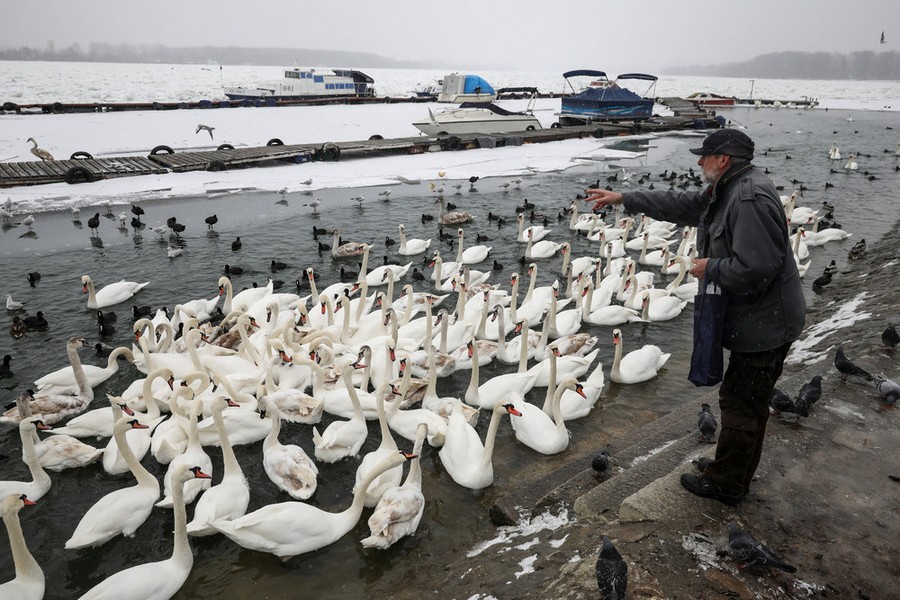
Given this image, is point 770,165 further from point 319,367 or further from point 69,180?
point 69,180

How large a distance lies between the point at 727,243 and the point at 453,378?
5115 mm

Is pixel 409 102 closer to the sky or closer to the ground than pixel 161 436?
closer to the sky

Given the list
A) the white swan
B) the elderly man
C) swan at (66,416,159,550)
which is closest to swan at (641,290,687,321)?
the elderly man

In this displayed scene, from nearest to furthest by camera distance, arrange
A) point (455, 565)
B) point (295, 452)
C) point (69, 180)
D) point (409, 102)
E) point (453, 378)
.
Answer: point (455, 565) < point (295, 452) < point (453, 378) < point (69, 180) < point (409, 102)

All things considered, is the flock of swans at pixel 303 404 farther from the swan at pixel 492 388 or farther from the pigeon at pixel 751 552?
the pigeon at pixel 751 552

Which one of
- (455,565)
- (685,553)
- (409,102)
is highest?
(409,102)

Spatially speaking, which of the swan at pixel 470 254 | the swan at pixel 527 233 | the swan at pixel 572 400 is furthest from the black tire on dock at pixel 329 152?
the swan at pixel 572 400

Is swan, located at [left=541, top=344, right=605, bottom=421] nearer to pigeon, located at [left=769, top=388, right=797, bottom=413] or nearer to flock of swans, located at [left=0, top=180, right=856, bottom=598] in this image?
flock of swans, located at [left=0, top=180, right=856, bottom=598]

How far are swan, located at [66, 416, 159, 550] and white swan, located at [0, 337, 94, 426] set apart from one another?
2.12 m

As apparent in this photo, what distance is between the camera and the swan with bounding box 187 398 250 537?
197 inches

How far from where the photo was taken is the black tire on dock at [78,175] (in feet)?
60.5

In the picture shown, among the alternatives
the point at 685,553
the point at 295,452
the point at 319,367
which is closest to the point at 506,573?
the point at 685,553

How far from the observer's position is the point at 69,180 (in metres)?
18.4

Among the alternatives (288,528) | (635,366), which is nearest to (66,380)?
(288,528)
